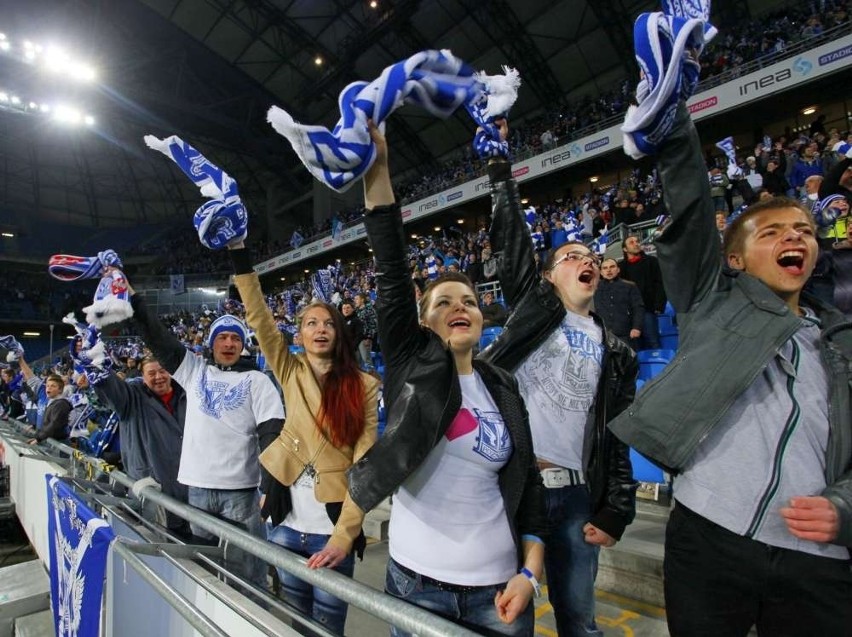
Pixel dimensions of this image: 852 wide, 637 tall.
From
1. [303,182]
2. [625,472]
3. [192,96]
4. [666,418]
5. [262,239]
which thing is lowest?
[625,472]

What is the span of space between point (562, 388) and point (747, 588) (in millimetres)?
775

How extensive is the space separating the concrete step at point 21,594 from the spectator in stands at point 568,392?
3787mm

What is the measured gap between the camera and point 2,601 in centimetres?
340

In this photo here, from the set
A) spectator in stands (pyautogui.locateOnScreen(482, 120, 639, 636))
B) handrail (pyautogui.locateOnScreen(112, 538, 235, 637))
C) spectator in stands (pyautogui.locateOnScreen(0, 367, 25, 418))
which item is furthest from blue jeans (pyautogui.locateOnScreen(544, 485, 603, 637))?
spectator in stands (pyautogui.locateOnScreen(0, 367, 25, 418))

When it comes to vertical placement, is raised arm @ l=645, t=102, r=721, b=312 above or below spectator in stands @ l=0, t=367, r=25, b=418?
above

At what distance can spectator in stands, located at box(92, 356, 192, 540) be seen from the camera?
3.10m

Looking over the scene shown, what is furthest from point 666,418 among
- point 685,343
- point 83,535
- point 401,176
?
point 401,176

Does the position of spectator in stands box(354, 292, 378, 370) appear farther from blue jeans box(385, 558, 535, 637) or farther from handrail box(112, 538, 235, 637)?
blue jeans box(385, 558, 535, 637)

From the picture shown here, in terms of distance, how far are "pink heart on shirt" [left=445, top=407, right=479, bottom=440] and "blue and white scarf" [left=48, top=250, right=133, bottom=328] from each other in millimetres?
1970

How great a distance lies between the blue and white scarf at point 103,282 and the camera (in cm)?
244

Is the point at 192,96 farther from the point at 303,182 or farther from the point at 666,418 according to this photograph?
the point at 666,418

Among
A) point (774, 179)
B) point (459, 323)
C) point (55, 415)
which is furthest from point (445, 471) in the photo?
point (774, 179)

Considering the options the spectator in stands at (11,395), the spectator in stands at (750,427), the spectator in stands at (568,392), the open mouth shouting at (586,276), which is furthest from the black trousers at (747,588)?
the spectator in stands at (11,395)

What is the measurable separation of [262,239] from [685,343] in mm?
35630
